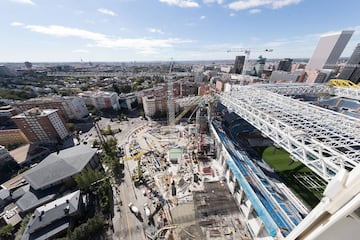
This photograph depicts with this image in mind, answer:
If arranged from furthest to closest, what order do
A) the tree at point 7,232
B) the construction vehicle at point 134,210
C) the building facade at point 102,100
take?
the building facade at point 102,100, the construction vehicle at point 134,210, the tree at point 7,232

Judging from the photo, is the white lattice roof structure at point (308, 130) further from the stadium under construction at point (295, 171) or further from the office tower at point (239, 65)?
the office tower at point (239, 65)

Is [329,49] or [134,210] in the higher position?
[329,49]

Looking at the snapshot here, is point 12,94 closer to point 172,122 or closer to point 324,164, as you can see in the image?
point 172,122

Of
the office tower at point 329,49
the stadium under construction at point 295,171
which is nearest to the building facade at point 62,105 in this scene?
the stadium under construction at point 295,171

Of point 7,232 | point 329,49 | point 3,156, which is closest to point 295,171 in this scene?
point 7,232

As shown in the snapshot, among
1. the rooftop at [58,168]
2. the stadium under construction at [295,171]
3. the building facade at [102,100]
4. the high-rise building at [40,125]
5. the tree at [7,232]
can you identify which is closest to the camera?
the stadium under construction at [295,171]

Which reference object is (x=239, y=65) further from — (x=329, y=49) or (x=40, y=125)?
(x=40, y=125)

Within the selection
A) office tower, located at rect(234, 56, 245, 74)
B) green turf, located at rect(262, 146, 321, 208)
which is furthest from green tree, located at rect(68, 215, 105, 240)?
office tower, located at rect(234, 56, 245, 74)
